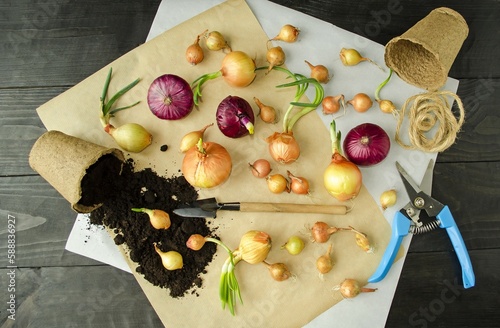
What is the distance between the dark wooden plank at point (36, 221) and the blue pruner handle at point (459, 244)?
978 millimetres

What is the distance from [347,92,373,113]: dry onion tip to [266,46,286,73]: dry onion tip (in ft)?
0.76

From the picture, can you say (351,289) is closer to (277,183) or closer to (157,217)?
(277,183)

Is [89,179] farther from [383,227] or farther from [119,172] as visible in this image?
[383,227]

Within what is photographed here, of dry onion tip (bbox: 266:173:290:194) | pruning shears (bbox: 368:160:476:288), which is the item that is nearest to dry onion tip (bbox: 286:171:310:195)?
dry onion tip (bbox: 266:173:290:194)

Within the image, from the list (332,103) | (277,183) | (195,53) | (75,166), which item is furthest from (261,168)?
(75,166)

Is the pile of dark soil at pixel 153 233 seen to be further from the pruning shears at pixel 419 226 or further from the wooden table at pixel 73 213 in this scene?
the pruning shears at pixel 419 226

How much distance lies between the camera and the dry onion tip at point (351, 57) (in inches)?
49.7

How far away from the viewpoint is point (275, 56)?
1.25m

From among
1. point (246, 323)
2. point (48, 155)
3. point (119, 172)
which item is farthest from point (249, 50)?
point (246, 323)

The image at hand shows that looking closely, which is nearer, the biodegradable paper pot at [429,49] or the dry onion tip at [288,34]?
the biodegradable paper pot at [429,49]

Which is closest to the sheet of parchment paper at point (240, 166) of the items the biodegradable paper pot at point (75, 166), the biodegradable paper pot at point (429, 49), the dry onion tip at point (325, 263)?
the dry onion tip at point (325, 263)

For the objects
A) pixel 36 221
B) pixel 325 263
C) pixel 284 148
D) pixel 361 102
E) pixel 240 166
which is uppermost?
pixel 361 102

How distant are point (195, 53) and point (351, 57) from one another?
44 cm

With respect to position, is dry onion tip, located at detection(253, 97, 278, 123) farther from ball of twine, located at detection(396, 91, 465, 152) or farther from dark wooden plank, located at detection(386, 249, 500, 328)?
→ dark wooden plank, located at detection(386, 249, 500, 328)
